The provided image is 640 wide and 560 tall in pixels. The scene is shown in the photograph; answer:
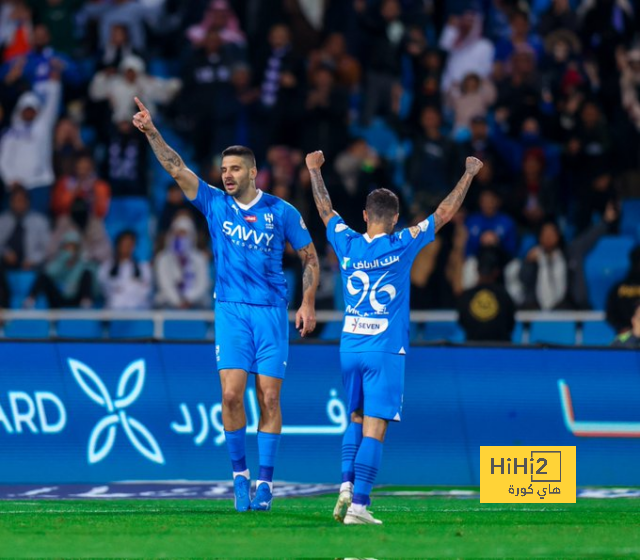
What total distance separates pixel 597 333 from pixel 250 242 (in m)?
8.01

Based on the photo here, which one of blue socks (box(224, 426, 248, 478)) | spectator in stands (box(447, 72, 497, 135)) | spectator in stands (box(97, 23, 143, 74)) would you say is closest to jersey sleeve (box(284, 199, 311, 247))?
blue socks (box(224, 426, 248, 478))

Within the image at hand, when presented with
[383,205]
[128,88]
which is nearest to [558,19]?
[128,88]

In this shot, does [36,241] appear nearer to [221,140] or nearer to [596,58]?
[221,140]

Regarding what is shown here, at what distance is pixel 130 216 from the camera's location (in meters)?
22.0

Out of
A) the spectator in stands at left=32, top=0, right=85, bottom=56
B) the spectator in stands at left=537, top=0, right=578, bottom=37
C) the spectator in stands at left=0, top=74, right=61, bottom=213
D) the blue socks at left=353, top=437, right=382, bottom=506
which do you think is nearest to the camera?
the blue socks at left=353, top=437, right=382, bottom=506

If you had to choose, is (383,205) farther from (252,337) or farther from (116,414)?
(116,414)

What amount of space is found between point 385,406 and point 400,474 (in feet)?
13.6

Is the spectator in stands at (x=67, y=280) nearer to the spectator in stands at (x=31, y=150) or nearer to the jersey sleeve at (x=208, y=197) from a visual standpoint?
the spectator in stands at (x=31, y=150)

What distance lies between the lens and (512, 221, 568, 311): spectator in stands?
19984 millimetres

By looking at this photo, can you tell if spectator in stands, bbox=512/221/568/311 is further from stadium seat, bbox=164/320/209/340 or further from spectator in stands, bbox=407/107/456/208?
stadium seat, bbox=164/320/209/340

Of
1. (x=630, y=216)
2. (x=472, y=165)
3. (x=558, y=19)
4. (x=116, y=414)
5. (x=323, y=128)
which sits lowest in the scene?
(x=116, y=414)

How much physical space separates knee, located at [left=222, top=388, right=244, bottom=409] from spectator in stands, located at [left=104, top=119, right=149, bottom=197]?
10172 millimetres

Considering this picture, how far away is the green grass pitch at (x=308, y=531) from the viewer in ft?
32.2

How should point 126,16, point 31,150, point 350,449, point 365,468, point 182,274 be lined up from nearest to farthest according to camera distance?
point 365,468 < point 350,449 < point 182,274 < point 31,150 < point 126,16
